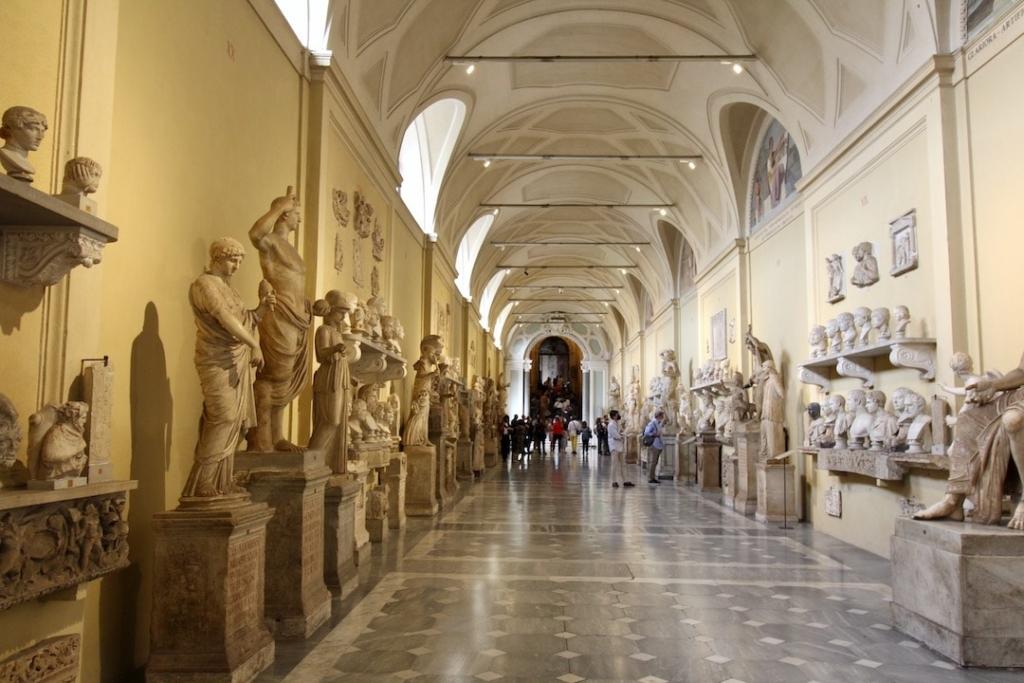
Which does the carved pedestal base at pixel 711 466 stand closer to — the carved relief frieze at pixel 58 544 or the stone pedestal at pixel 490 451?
the stone pedestal at pixel 490 451

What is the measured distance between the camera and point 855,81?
9648 mm

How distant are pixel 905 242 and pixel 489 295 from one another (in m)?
24.1

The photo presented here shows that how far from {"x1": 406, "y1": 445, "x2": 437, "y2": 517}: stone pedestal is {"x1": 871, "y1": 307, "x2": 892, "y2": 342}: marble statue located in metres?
6.97

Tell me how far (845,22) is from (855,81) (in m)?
0.76

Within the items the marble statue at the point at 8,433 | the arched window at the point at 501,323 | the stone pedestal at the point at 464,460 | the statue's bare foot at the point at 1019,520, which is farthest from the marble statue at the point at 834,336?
the arched window at the point at 501,323

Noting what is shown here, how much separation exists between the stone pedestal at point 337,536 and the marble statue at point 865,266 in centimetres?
671

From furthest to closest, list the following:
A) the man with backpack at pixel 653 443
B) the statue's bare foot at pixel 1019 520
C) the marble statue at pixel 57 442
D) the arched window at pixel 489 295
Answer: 1. the arched window at pixel 489 295
2. the man with backpack at pixel 653 443
3. the statue's bare foot at pixel 1019 520
4. the marble statue at pixel 57 442

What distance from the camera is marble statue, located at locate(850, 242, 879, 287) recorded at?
30.1ft

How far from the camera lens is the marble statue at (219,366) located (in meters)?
4.37

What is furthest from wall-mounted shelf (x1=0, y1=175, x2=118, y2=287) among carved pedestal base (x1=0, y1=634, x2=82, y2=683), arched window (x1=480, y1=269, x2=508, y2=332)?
arched window (x1=480, y1=269, x2=508, y2=332)

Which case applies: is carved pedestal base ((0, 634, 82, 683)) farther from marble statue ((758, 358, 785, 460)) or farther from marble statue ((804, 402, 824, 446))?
marble statue ((758, 358, 785, 460))

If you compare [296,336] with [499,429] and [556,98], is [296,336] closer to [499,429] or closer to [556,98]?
[556,98]

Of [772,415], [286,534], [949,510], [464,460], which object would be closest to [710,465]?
[772,415]

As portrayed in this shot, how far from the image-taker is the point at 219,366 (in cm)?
449
